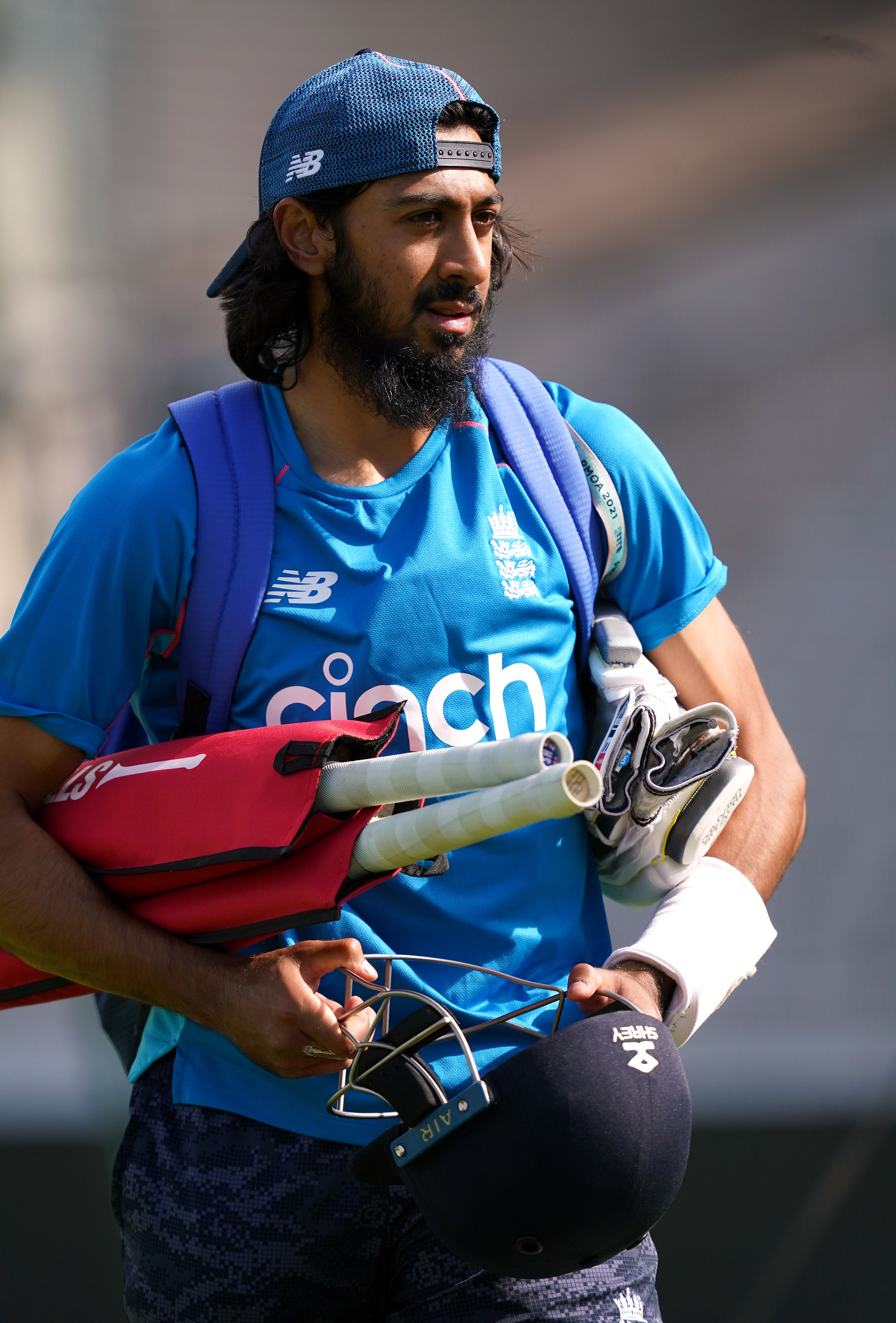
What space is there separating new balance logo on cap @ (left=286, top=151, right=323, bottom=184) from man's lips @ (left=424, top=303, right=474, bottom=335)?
0.84 feet

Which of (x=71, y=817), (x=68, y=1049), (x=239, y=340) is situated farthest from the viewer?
(x=68, y=1049)

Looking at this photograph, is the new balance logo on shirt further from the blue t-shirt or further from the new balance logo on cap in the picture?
the new balance logo on cap

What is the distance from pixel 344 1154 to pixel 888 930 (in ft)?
6.53

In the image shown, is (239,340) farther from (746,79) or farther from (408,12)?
(746,79)

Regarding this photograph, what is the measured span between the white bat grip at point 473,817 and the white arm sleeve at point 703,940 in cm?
38

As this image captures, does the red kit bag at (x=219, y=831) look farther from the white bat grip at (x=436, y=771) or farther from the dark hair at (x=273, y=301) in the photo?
the dark hair at (x=273, y=301)

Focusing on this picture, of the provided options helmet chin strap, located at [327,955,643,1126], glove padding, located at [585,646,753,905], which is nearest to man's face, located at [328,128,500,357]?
glove padding, located at [585,646,753,905]

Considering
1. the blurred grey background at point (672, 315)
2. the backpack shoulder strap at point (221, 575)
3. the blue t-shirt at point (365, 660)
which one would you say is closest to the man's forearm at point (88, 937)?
the blue t-shirt at point (365, 660)

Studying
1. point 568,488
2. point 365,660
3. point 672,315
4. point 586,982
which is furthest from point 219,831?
point 672,315

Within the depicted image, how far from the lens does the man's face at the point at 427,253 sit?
1713 millimetres

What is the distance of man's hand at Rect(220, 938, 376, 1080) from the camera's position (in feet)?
4.45

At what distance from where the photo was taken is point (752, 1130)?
3.00 meters

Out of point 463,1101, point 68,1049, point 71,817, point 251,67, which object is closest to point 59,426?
point 251,67

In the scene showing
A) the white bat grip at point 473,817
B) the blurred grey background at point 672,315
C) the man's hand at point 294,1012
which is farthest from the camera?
the blurred grey background at point 672,315
